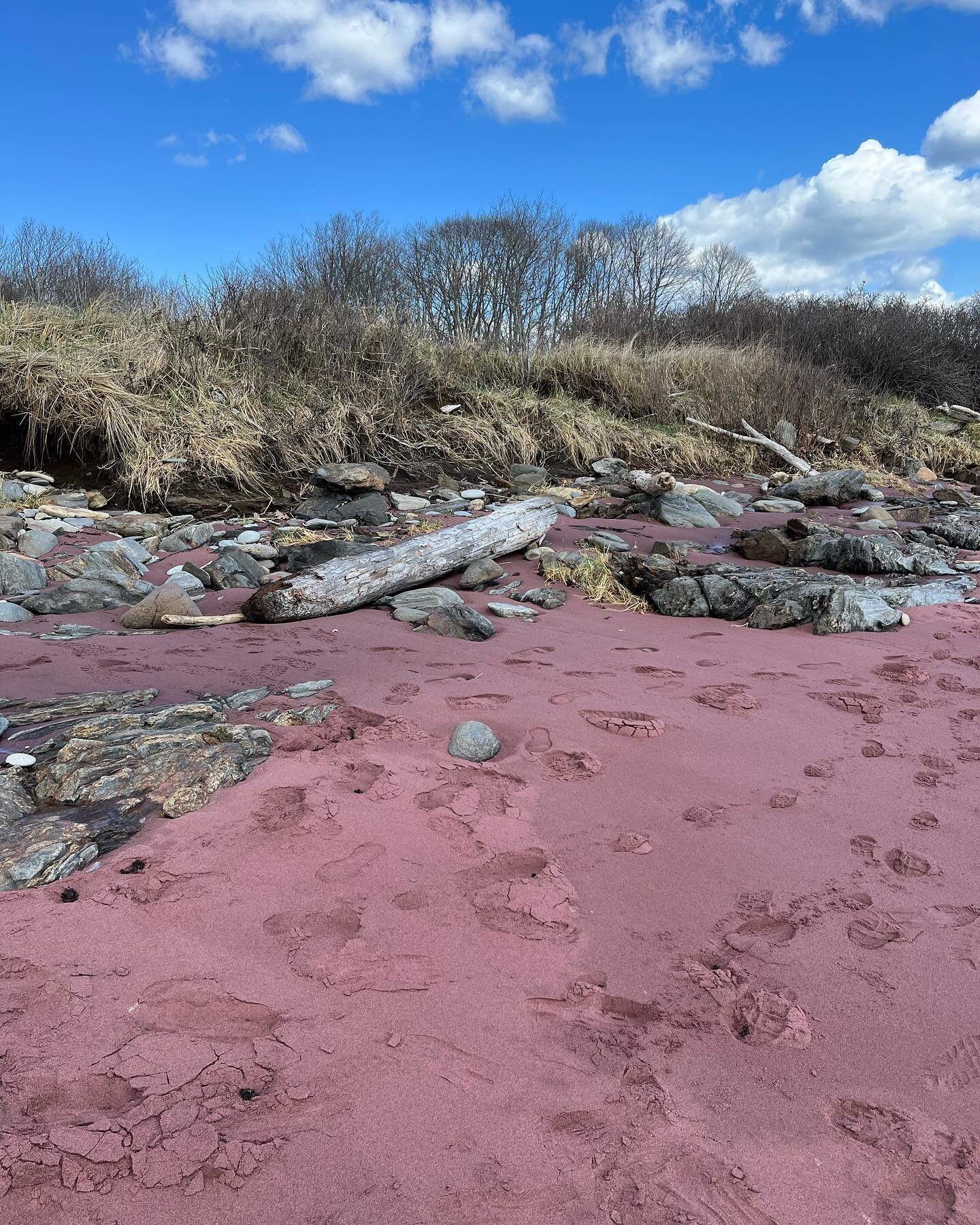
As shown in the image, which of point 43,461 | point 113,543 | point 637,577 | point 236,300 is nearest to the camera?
point 637,577

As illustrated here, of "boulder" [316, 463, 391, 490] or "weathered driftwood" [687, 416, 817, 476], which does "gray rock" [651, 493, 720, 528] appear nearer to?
"boulder" [316, 463, 391, 490]

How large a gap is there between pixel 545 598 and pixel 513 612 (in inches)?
19.5

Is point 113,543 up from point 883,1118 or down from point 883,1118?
up

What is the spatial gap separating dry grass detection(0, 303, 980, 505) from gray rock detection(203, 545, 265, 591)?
8.77ft

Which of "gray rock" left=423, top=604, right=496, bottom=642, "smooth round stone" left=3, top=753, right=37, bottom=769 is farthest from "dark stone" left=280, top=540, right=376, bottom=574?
"smooth round stone" left=3, top=753, right=37, bottom=769

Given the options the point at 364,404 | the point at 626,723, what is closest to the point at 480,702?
the point at 626,723

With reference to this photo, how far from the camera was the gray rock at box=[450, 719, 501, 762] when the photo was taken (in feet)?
9.45

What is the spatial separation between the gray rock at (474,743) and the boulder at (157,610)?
8.32 feet

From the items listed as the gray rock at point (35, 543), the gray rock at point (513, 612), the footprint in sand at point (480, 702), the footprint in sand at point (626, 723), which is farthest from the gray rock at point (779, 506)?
the gray rock at point (35, 543)

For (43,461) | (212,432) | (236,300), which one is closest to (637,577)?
(212,432)

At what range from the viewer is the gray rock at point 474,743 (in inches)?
113

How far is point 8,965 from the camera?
175cm

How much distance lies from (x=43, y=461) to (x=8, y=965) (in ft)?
28.2

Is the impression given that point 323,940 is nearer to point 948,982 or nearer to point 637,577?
point 948,982
